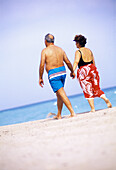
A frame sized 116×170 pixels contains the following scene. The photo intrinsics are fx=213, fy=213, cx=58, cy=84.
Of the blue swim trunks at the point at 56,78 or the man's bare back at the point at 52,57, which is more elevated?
the man's bare back at the point at 52,57

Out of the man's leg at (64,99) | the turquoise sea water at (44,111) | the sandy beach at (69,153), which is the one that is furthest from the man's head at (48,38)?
the turquoise sea water at (44,111)

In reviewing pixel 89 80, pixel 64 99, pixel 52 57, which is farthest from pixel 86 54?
pixel 64 99

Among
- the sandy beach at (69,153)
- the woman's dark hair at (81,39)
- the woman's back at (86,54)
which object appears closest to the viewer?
the sandy beach at (69,153)

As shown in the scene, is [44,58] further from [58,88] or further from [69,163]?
[69,163]

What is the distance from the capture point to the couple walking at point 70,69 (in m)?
4.67

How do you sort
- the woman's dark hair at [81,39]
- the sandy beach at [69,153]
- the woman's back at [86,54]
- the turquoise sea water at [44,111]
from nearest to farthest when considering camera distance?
the sandy beach at [69,153], the woman's back at [86,54], the woman's dark hair at [81,39], the turquoise sea water at [44,111]

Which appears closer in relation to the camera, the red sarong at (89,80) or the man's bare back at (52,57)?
the man's bare back at (52,57)

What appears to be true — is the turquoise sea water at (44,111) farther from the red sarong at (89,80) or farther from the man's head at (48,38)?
the man's head at (48,38)

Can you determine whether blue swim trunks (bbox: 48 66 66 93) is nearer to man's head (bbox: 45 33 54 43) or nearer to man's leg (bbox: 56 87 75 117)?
man's leg (bbox: 56 87 75 117)

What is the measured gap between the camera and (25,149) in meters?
2.24

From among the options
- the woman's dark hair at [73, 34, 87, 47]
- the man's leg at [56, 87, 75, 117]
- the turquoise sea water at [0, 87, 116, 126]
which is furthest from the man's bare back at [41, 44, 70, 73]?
the turquoise sea water at [0, 87, 116, 126]

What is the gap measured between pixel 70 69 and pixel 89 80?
20.5 inches

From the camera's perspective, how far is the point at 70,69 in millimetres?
5074

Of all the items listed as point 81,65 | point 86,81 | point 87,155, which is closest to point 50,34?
point 81,65
